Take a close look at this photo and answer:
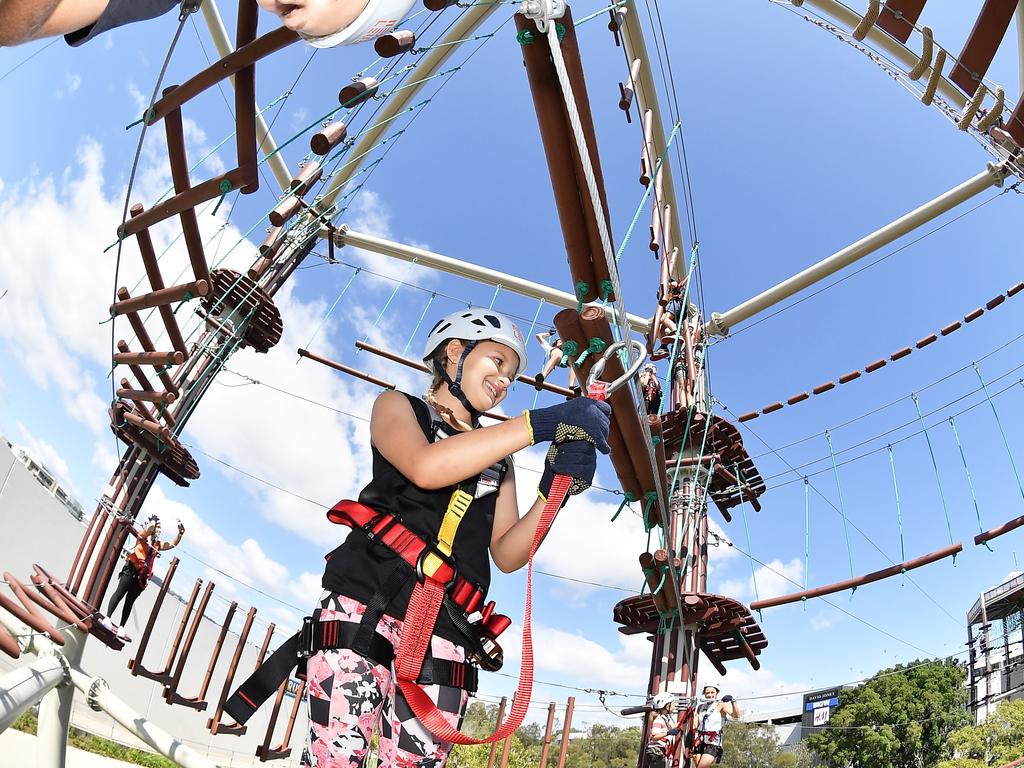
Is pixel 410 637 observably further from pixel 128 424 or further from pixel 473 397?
pixel 128 424

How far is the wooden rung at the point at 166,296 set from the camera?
7.12 m

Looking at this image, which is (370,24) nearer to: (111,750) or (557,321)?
(557,321)

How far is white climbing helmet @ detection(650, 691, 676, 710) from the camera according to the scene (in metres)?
7.48

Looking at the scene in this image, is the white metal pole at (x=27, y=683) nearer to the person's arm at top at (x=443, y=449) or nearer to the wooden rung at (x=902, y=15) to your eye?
the person's arm at top at (x=443, y=449)

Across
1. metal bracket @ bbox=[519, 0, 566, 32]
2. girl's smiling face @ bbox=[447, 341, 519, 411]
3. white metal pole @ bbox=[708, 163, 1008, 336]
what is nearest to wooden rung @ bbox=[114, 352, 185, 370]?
metal bracket @ bbox=[519, 0, 566, 32]

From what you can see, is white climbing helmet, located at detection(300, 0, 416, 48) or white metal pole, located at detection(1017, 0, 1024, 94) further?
white metal pole, located at detection(1017, 0, 1024, 94)

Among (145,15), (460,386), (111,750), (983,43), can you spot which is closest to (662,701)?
(460,386)

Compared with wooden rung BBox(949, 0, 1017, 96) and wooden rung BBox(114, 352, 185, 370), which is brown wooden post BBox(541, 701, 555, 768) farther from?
wooden rung BBox(949, 0, 1017, 96)

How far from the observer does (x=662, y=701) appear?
7.52 m

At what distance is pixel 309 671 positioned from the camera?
179 cm

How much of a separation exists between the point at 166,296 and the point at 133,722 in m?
5.86

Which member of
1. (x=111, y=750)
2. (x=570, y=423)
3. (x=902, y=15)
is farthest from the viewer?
(x=111, y=750)

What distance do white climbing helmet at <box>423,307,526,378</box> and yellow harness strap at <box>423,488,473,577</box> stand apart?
0.51 m

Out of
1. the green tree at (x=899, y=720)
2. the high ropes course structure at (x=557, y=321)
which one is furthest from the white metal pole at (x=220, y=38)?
the green tree at (x=899, y=720)
